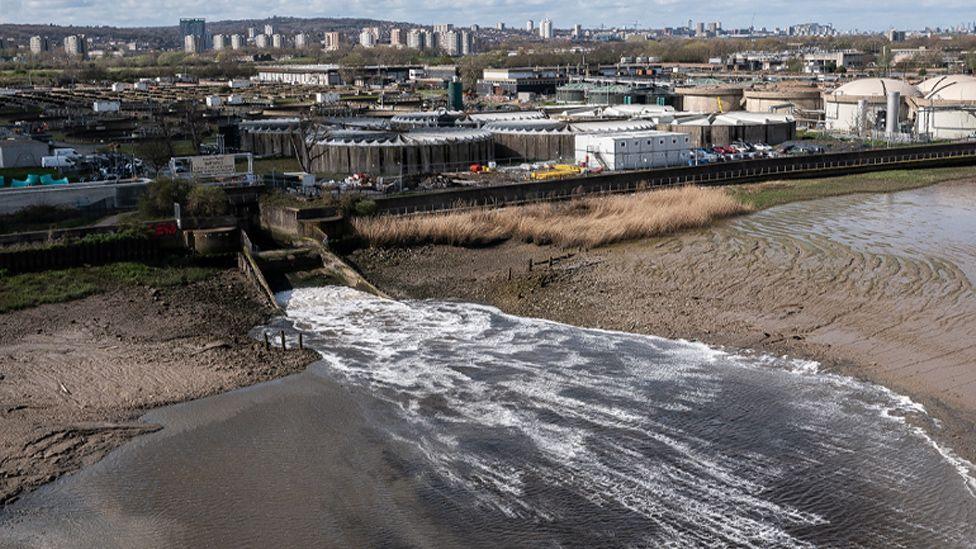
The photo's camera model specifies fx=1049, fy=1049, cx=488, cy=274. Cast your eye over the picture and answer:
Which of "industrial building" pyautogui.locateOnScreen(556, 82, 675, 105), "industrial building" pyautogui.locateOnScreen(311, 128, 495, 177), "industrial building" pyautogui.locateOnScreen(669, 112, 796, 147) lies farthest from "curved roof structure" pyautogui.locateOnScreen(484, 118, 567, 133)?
"industrial building" pyautogui.locateOnScreen(556, 82, 675, 105)

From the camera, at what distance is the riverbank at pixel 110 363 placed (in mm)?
→ 15484

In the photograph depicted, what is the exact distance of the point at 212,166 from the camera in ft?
108

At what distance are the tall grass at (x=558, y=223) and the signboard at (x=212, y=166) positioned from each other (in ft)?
21.2

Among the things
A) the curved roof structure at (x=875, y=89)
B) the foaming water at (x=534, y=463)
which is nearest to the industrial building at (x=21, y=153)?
the foaming water at (x=534, y=463)

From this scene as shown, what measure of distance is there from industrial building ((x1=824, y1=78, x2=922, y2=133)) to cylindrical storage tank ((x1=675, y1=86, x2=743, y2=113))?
7468mm

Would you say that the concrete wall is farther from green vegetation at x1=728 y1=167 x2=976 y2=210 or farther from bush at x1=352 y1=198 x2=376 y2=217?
green vegetation at x1=728 y1=167 x2=976 y2=210

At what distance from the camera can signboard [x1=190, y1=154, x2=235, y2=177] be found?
32500mm

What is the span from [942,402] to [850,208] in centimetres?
1942

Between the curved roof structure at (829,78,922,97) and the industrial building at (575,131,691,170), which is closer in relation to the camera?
the industrial building at (575,131,691,170)

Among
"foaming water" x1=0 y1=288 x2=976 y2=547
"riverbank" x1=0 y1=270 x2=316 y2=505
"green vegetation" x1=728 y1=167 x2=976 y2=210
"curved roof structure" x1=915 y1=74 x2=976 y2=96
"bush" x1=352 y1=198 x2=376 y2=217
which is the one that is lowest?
"foaming water" x1=0 y1=288 x2=976 y2=547

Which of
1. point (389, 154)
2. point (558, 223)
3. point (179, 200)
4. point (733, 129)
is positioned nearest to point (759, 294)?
point (558, 223)

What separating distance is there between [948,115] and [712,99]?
18.1m

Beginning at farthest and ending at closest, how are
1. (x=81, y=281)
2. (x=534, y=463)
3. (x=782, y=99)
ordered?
(x=782, y=99) < (x=81, y=281) < (x=534, y=463)

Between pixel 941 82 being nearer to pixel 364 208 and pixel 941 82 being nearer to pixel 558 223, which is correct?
pixel 558 223
